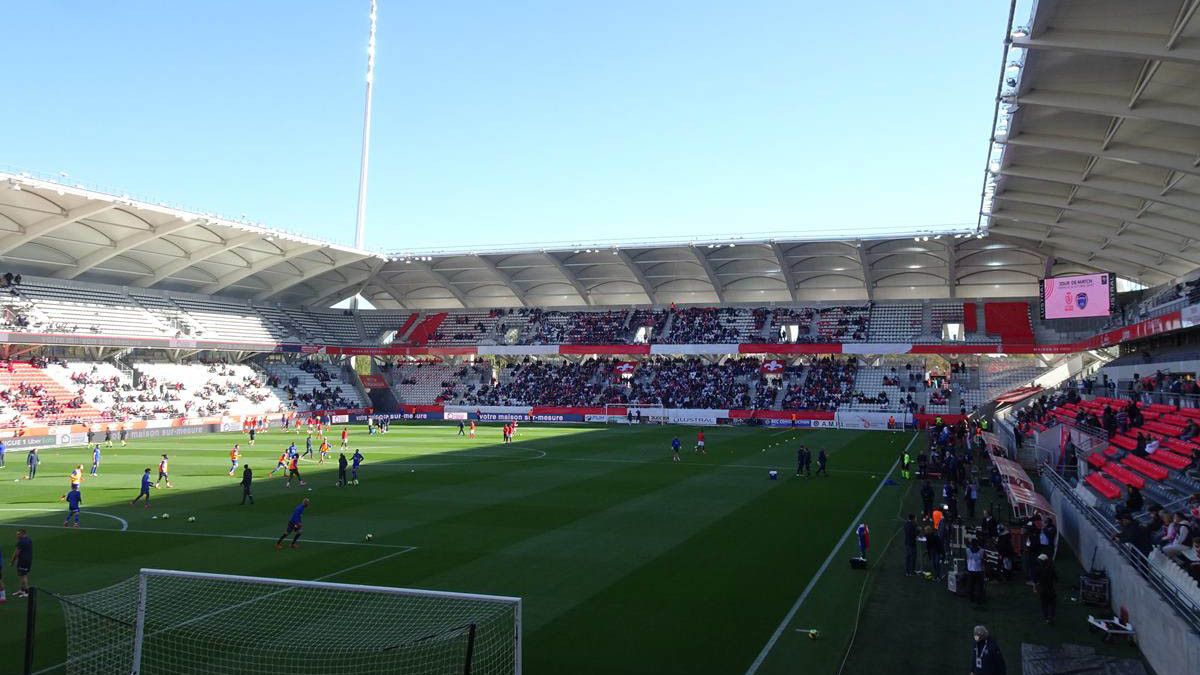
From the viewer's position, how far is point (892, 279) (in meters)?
65.4

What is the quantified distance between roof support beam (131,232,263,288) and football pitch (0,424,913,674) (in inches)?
831

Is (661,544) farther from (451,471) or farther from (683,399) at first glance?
(683,399)

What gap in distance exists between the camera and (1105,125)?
999 inches

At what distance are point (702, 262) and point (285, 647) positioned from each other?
5419 centimetres

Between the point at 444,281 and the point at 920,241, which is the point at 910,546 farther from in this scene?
the point at 444,281

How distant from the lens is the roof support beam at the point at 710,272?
6253 centimetres

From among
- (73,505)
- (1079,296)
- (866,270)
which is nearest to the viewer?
(73,505)

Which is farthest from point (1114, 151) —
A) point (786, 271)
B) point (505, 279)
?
point (505, 279)

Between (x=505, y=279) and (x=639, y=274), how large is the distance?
42.0ft

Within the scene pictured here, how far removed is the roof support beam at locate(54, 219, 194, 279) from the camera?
165 feet

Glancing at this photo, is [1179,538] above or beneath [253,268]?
beneath

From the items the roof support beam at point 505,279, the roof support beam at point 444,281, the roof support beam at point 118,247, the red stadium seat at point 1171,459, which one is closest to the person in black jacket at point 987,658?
the red stadium seat at point 1171,459

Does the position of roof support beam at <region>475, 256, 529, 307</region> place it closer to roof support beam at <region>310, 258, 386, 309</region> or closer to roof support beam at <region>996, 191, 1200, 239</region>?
roof support beam at <region>310, 258, 386, 309</region>

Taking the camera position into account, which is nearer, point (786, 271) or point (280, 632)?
point (280, 632)
